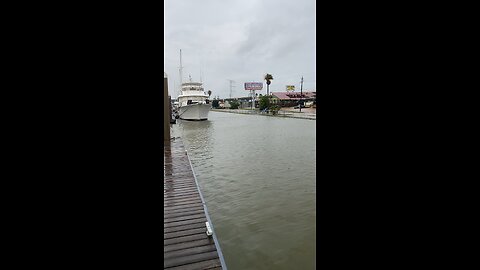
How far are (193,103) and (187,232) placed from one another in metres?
31.1

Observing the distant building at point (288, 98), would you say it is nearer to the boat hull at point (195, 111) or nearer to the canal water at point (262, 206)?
the boat hull at point (195, 111)

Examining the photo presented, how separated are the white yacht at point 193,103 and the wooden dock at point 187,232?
2785 cm

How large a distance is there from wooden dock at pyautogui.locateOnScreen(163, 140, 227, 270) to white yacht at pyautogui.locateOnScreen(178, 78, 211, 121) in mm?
27846

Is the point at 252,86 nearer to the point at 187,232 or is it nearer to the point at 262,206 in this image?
the point at 262,206

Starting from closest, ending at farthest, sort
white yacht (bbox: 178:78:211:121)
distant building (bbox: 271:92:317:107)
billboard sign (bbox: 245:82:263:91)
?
white yacht (bbox: 178:78:211:121)
distant building (bbox: 271:92:317:107)
billboard sign (bbox: 245:82:263:91)

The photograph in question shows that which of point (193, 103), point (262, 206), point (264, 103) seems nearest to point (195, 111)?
point (193, 103)

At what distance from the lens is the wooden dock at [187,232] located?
3.19m

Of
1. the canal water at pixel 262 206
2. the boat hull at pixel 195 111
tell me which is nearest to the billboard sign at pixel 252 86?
the boat hull at pixel 195 111

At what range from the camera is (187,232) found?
12.9 ft

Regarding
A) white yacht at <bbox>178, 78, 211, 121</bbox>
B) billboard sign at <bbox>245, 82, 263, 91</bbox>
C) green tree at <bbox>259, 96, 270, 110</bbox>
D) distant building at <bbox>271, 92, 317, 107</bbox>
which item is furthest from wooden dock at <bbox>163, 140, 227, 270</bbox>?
billboard sign at <bbox>245, 82, 263, 91</bbox>

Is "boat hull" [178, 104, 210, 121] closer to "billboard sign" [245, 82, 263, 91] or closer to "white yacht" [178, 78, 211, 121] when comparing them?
"white yacht" [178, 78, 211, 121]

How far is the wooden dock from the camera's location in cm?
319
